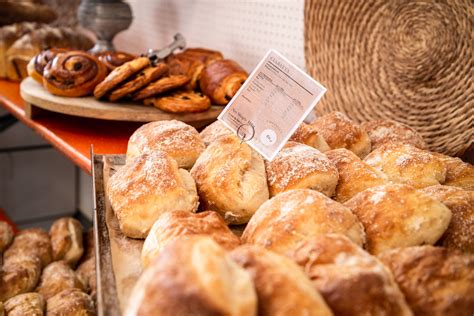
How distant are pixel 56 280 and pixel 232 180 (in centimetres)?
106

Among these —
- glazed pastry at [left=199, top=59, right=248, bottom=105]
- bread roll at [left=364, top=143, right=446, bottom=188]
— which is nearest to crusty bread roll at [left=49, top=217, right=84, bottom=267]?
glazed pastry at [left=199, top=59, right=248, bottom=105]

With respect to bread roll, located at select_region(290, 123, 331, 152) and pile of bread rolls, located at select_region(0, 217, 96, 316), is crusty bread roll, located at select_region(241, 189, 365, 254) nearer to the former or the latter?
bread roll, located at select_region(290, 123, 331, 152)

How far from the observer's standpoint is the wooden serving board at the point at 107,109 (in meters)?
2.05

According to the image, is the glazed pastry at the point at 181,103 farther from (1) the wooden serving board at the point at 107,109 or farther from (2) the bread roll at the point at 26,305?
(2) the bread roll at the point at 26,305

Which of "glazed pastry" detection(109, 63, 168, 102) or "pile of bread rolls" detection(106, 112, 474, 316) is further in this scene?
"glazed pastry" detection(109, 63, 168, 102)

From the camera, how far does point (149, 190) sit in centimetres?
117

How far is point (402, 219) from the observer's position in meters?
0.98

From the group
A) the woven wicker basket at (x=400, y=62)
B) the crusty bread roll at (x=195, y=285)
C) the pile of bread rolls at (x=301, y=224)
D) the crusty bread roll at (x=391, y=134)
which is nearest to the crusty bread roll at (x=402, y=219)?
the pile of bread rolls at (x=301, y=224)

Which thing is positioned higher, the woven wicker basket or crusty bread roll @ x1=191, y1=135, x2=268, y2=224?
the woven wicker basket

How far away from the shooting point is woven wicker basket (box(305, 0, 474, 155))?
1.68m

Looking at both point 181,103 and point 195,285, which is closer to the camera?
point 195,285

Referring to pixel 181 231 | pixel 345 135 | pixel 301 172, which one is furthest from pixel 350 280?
pixel 345 135

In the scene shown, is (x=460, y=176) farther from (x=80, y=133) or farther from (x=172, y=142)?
(x=80, y=133)

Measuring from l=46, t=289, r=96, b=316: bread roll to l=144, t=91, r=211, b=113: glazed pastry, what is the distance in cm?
79
